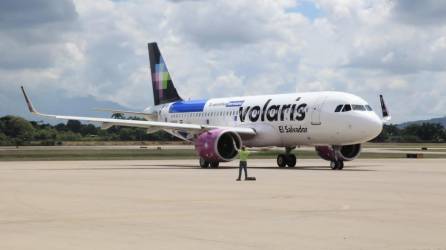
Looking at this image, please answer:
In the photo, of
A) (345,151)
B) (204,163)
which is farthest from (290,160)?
(204,163)

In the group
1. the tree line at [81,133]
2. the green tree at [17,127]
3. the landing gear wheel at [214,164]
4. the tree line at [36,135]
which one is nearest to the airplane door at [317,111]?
the landing gear wheel at [214,164]

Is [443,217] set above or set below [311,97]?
below

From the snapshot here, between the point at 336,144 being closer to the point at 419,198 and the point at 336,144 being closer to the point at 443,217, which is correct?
the point at 419,198

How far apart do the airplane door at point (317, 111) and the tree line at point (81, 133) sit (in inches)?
2587

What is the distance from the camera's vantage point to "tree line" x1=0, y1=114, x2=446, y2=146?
12538 cm

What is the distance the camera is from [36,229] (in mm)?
12859

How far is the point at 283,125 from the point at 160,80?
1572cm

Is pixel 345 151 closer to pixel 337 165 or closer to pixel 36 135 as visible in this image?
pixel 337 165

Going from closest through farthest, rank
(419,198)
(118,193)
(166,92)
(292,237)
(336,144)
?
(292,237)
(419,198)
(118,193)
(336,144)
(166,92)

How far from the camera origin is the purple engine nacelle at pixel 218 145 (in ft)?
126

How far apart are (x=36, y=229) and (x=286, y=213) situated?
16.8ft

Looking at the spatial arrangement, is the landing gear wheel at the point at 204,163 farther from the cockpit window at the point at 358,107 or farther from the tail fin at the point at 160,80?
the tail fin at the point at 160,80

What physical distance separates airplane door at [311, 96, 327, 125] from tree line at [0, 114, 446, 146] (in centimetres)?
6572

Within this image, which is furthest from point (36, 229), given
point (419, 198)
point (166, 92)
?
point (166, 92)
